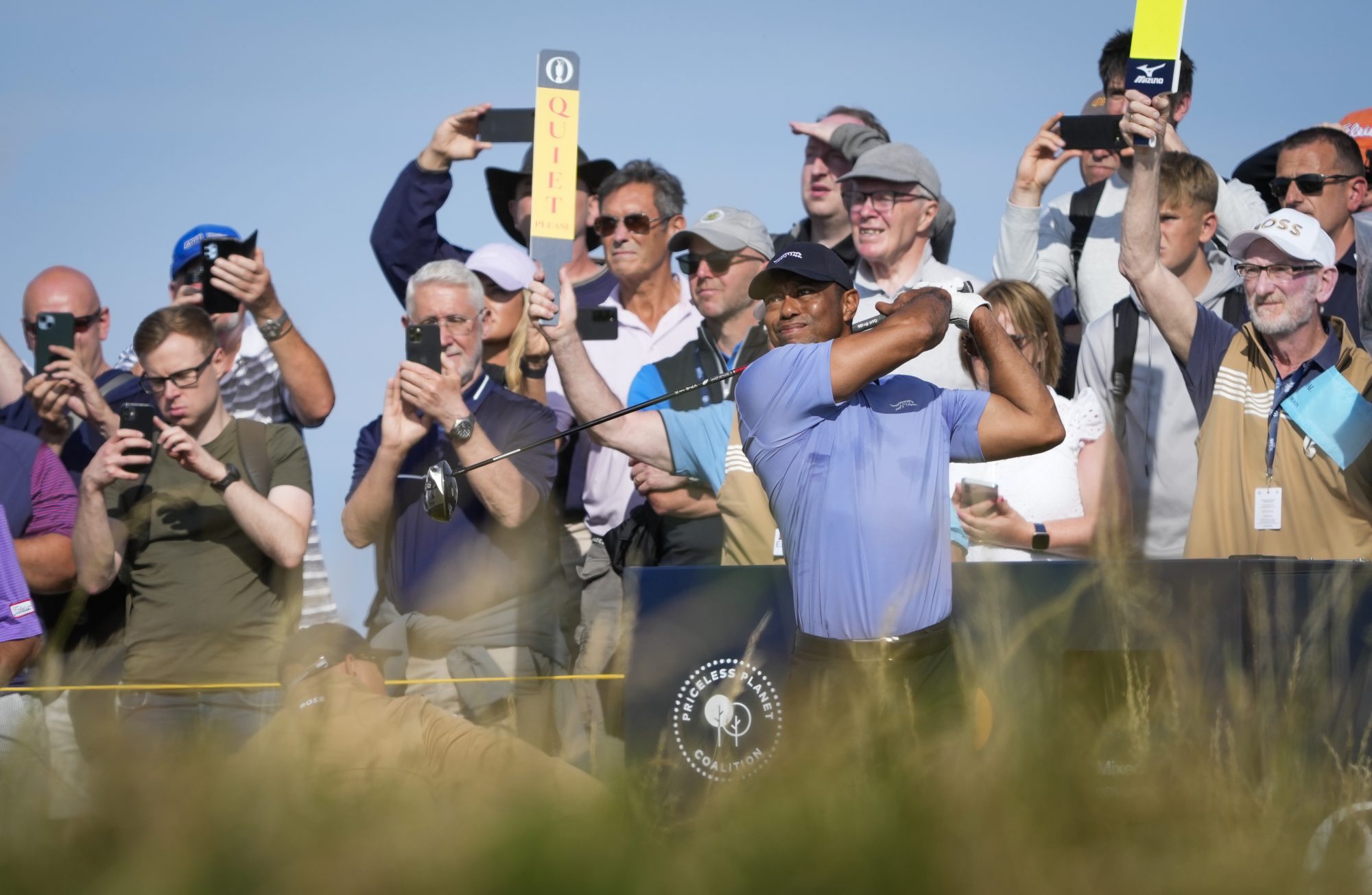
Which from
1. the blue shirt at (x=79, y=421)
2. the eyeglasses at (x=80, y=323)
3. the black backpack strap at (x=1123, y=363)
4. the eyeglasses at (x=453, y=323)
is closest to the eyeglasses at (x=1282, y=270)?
the black backpack strap at (x=1123, y=363)

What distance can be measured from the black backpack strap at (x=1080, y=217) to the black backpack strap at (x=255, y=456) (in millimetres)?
3737

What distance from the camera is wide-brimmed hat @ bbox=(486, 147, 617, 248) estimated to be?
24.9 ft

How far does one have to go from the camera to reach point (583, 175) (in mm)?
7523

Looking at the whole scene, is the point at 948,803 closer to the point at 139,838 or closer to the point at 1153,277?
the point at 139,838

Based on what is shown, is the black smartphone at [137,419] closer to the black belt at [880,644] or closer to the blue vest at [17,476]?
the blue vest at [17,476]

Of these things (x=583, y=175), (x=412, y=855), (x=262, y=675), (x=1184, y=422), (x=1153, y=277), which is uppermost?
(x=583, y=175)

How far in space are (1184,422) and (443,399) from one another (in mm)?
2939

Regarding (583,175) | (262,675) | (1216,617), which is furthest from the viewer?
(583,175)

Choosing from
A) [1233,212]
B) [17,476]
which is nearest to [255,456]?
[17,476]

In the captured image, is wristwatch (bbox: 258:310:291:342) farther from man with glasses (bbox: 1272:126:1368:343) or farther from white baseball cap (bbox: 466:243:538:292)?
man with glasses (bbox: 1272:126:1368:343)

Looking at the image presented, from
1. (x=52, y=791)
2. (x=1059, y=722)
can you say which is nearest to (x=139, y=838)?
(x=52, y=791)

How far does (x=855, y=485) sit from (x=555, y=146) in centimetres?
239

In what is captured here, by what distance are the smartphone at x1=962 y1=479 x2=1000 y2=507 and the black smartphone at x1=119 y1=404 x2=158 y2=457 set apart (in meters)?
3.02

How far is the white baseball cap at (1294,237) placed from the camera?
4992mm
